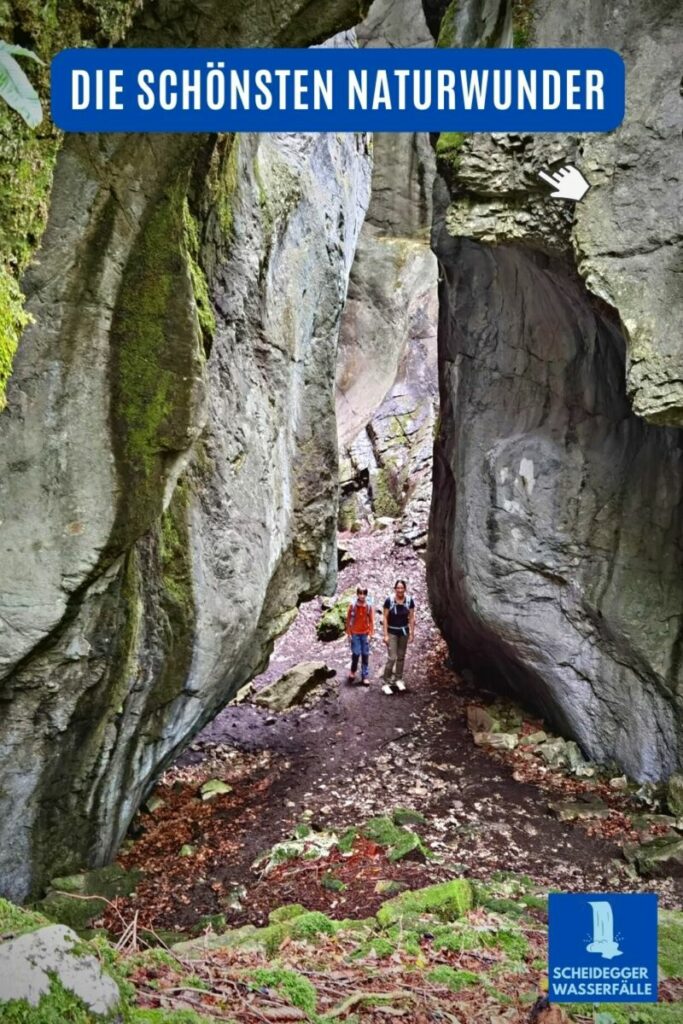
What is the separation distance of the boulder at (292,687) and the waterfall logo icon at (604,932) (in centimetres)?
1011

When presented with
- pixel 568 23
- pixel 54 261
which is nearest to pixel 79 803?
pixel 54 261

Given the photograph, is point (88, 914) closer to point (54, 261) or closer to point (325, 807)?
point (325, 807)

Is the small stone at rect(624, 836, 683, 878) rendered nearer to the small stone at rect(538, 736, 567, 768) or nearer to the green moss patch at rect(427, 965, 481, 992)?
the small stone at rect(538, 736, 567, 768)

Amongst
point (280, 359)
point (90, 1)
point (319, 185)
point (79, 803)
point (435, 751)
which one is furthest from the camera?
point (319, 185)

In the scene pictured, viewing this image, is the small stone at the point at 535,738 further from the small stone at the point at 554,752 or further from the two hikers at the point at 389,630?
the two hikers at the point at 389,630

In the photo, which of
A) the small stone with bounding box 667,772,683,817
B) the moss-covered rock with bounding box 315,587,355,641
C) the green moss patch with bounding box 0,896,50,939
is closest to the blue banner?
the green moss patch with bounding box 0,896,50,939

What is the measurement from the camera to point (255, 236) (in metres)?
9.33

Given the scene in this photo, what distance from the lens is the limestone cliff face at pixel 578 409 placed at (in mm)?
8062

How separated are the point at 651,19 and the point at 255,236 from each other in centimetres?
Result: 501

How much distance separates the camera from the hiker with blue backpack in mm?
13281

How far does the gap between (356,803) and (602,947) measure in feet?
20.2

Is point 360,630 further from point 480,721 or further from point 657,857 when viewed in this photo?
point 657,857

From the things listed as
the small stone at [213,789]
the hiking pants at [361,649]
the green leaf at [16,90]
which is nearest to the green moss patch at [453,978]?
the green leaf at [16,90]

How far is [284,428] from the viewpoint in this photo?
35.2 ft
